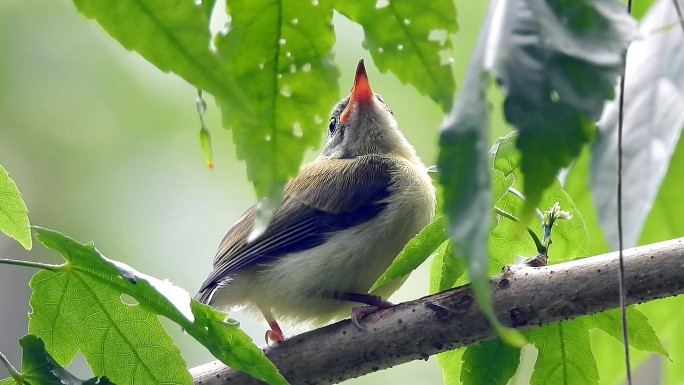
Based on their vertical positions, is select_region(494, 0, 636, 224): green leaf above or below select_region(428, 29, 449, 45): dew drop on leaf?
below

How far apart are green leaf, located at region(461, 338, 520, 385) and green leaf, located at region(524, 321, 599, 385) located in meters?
0.06

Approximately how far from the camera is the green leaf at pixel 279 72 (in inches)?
45.8

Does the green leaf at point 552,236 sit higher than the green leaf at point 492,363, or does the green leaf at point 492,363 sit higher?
the green leaf at point 552,236

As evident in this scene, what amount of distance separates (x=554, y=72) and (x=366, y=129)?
2996mm

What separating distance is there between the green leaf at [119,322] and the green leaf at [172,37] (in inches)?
23.4

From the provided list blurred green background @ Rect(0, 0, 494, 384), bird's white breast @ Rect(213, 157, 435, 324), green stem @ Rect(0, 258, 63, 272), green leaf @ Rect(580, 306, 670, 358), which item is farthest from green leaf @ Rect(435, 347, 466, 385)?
blurred green background @ Rect(0, 0, 494, 384)

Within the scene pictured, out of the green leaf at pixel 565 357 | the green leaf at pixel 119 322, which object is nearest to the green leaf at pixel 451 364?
the green leaf at pixel 565 357

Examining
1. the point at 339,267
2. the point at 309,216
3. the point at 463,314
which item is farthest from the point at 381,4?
the point at 309,216

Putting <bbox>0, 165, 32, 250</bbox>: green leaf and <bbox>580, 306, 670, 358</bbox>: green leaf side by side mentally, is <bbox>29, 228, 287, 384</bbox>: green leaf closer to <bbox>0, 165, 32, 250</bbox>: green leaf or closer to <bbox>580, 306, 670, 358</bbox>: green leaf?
<bbox>0, 165, 32, 250</bbox>: green leaf

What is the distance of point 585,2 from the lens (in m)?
0.74

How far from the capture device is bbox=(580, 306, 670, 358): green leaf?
1.67 metres

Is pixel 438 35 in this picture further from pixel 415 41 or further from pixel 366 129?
pixel 366 129

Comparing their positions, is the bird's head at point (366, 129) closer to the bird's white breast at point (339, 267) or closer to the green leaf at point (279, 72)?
the bird's white breast at point (339, 267)

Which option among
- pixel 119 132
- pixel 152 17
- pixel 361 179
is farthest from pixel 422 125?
pixel 152 17
